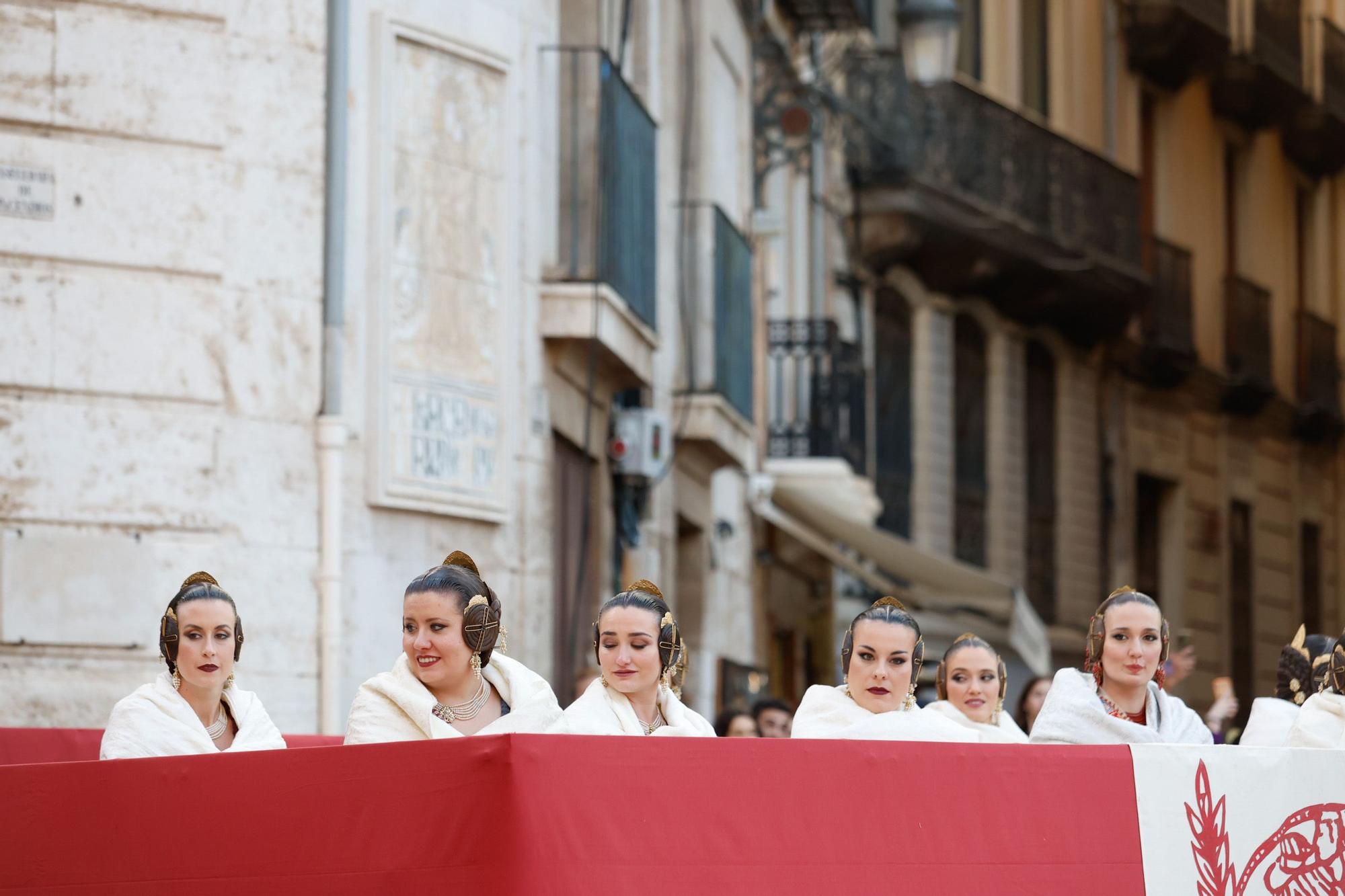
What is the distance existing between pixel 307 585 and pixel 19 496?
1341 millimetres

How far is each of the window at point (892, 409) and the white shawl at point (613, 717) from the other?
1898 cm

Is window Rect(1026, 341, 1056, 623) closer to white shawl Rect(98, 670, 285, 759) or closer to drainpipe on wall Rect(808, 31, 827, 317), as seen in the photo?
drainpipe on wall Rect(808, 31, 827, 317)

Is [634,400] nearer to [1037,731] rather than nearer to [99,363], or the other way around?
[99,363]

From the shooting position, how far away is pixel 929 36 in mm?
19391

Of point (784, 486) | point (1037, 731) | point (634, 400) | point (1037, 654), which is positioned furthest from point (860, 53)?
point (1037, 731)

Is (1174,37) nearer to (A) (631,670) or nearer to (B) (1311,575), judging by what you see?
(B) (1311,575)

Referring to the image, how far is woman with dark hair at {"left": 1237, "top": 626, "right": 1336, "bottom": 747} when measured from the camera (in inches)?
317

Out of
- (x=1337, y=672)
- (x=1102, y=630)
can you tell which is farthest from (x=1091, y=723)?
(x=1337, y=672)

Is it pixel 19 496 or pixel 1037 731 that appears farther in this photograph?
pixel 19 496

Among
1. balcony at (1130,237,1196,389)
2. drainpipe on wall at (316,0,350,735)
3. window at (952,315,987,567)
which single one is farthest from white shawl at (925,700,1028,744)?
balcony at (1130,237,1196,389)

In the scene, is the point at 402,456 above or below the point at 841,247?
below

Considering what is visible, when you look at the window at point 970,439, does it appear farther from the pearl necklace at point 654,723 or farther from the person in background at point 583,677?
the pearl necklace at point 654,723

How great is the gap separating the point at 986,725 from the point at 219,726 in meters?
2.83

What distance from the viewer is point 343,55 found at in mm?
11633
